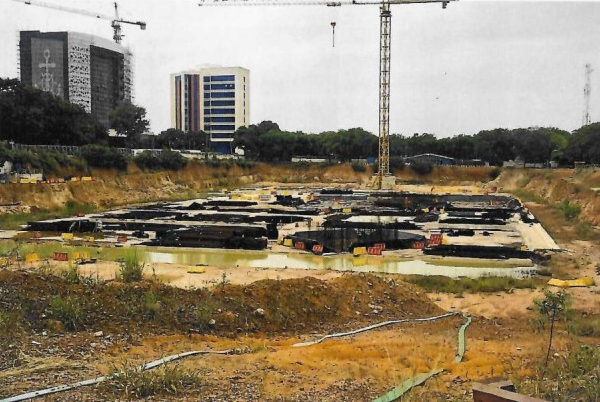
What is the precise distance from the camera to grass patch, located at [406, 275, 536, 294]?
13977 mm

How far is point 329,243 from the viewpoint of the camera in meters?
20.7

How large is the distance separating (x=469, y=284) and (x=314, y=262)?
5.54 m

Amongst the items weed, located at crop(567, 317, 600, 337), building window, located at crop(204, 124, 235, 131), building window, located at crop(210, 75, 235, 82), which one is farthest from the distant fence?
building window, located at crop(210, 75, 235, 82)

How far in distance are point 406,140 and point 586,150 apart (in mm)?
24197

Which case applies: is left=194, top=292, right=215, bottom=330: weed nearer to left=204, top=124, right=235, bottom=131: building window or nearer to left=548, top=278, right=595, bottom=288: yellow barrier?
left=548, top=278, right=595, bottom=288: yellow barrier

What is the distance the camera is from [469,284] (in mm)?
14344

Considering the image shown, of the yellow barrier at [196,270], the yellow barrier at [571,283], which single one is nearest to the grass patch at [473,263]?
the yellow barrier at [571,283]

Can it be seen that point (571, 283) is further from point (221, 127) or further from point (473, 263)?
point (221, 127)

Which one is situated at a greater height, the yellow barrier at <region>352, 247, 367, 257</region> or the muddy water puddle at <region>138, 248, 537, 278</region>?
the yellow barrier at <region>352, 247, 367, 257</region>

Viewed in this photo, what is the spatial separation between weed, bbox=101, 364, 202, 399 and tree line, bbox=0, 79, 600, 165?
134 feet

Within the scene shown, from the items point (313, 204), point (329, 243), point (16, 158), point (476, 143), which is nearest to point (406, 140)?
point (476, 143)

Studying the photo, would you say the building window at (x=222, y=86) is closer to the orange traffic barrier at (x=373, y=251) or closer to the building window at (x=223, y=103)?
the building window at (x=223, y=103)

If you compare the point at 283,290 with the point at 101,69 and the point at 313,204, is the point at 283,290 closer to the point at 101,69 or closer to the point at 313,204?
the point at 313,204

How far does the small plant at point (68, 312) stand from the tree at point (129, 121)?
59.1 metres
